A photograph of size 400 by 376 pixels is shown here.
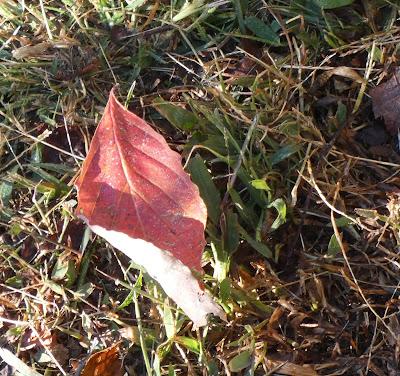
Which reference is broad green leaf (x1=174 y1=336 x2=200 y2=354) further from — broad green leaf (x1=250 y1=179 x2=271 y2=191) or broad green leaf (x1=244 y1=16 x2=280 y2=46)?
broad green leaf (x1=244 y1=16 x2=280 y2=46)

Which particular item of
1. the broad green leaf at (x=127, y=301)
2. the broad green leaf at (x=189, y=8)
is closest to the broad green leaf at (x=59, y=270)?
the broad green leaf at (x=127, y=301)

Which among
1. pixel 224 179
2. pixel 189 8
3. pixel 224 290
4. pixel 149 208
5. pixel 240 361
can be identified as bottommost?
pixel 240 361

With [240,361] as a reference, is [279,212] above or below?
above

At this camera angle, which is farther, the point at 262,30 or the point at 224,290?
the point at 262,30

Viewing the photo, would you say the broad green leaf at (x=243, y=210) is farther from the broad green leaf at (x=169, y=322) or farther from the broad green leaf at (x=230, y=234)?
the broad green leaf at (x=169, y=322)

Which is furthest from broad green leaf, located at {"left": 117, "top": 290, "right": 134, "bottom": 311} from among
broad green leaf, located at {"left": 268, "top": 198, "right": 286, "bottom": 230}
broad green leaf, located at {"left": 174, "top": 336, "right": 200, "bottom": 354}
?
broad green leaf, located at {"left": 268, "top": 198, "right": 286, "bottom": 230}

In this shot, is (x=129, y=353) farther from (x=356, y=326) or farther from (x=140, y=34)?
(x=140, y=34)

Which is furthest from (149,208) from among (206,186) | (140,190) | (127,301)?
(127,301)

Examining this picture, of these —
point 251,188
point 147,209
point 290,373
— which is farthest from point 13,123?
point 290,373

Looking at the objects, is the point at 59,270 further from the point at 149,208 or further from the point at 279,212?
the point at 279,212
